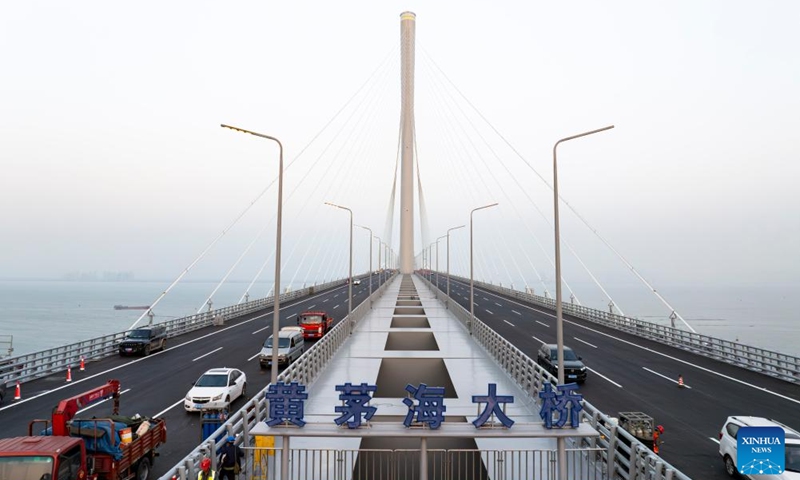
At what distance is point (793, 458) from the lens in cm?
1164

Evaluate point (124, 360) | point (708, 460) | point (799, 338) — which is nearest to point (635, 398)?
point (708, 460)

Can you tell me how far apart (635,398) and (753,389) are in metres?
7.18

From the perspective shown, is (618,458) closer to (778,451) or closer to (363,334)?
(778,451)

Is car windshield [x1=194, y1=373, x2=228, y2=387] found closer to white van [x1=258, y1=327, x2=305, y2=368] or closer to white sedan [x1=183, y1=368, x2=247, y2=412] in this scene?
white sedan [x1=183, y1=368, x2=247, y2=412]

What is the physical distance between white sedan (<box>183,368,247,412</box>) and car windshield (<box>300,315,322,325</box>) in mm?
17169

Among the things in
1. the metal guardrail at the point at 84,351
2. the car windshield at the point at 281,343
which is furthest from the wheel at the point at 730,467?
the metal guardrail at the point at 84,351

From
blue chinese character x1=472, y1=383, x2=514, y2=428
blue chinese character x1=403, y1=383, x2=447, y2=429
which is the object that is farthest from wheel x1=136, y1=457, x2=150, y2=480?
blue chinese character x1=472, y1=383, x2=514, y2=428

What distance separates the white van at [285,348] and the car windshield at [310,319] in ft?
24.4

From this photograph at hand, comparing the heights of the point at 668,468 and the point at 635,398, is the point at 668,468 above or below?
above

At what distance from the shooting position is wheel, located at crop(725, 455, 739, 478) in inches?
504

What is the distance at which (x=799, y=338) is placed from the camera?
97.3 metres

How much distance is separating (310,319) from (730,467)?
30285 mm

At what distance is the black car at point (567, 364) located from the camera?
894 inches

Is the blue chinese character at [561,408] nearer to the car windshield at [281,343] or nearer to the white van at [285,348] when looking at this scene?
the white van at [285,348]
